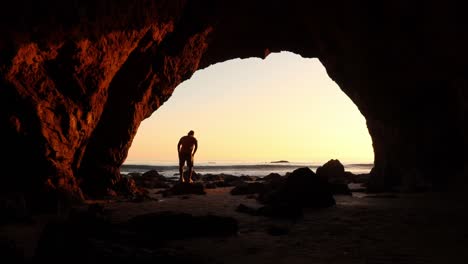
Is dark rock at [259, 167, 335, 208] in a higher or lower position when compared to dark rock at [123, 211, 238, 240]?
higher

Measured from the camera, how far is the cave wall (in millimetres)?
7781

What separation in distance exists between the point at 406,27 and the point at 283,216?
5755mm

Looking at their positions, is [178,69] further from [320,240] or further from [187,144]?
[320,240]

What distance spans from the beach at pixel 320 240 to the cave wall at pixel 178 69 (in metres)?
2.40

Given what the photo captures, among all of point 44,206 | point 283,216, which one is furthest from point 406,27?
point 44,206

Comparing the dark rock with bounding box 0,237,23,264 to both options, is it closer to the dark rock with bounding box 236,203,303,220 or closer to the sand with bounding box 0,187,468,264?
the sand with bounding box 0,187,468,264

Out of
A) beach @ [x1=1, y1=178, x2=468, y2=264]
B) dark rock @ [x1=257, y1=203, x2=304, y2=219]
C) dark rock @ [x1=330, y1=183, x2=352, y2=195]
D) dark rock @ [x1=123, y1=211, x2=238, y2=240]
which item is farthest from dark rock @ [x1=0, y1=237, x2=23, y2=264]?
dark rock @ [x1=330, y1=183, x2=352, y2=195]

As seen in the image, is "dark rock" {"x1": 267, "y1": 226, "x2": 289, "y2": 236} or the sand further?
"dark rock" {"x1": 267, "y1": 226, "x2": 289, "y2": 236}

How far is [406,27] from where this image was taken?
9266mm

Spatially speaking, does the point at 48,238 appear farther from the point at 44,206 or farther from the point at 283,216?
the point at 44,206

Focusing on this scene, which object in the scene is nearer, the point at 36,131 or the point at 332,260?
the point at 332,260

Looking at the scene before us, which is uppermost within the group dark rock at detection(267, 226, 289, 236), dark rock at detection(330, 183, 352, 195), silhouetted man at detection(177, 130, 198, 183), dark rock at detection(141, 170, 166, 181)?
silhouetted man at detection(177, 130, 198, 183)

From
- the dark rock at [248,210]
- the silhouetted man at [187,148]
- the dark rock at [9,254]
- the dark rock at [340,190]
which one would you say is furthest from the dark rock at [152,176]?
the dark rock at [9,254]

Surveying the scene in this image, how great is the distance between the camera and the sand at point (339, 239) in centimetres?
399
